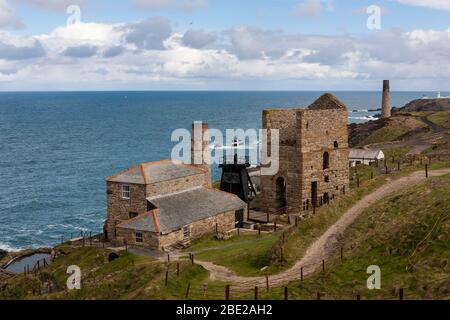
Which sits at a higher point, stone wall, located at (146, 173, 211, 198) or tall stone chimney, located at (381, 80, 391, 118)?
tall stone chimney, located at (381, 80, 391, 118)

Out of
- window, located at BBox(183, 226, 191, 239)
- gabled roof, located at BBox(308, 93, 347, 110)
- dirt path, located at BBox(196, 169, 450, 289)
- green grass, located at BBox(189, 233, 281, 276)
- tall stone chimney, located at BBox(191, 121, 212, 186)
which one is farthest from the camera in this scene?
gabled roof, located at BBox(308, 93, 347, 110)

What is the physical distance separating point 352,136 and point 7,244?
235 ft

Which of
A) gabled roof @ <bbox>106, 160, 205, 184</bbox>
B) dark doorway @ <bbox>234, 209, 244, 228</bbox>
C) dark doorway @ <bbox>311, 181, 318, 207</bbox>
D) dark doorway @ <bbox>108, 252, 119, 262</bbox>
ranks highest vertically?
gabled roof @ <bbox>106, 160, 205, 184</bbox>

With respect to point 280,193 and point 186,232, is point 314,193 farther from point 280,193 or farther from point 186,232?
point 186,232

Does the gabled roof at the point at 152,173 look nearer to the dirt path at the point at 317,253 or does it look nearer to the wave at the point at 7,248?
the dirt path at the point at 317,253

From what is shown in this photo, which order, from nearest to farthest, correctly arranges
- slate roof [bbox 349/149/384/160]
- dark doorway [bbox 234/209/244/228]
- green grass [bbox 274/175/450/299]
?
green grass [bbox 274/175/450/299] < dark doorway [bbox 234/209/244/228] < slate roof [bbox 349/149/384/160]

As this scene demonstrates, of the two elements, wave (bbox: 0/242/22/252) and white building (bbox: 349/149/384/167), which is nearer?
wave (bbox: 0/242/22/252)

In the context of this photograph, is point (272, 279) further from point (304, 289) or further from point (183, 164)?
point (183, 164)

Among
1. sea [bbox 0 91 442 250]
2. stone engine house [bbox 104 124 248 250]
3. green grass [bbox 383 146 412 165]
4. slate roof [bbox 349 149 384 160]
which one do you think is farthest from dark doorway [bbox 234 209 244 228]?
green grass [bbox 383 146 412 165]

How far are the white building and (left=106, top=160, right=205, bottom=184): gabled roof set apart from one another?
2973 centimetres

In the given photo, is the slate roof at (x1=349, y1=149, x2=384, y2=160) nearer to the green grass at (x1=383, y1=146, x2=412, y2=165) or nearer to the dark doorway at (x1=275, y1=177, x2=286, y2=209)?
the green grass at (x1=383, y1=146, x2=412, y2=165)

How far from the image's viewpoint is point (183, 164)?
45.4 metres

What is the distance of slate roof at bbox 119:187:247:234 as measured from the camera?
38.3m

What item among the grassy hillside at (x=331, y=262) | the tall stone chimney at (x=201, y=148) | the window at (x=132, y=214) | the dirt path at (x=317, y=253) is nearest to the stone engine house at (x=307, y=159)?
the tall stone chimney at (x=201, y=148)
